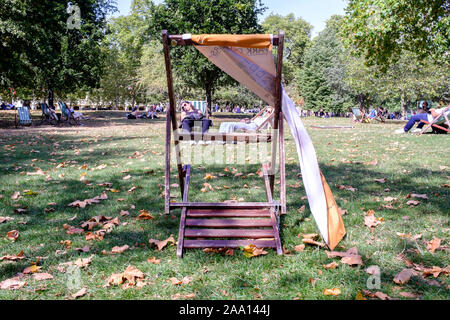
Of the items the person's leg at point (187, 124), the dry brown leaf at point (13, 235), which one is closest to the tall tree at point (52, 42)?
the person's leg at point (187, 124)

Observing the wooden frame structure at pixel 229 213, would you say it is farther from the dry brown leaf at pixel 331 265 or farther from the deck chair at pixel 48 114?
the deck chair at pixel 48 114

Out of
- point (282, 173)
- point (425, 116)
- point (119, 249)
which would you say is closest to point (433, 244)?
point (282, 173)

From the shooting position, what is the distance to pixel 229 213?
3.65 m

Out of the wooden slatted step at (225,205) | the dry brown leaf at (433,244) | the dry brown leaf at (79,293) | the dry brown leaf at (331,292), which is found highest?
the wooden slatted step at (225,205)

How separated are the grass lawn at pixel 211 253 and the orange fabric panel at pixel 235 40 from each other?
6.11 feet

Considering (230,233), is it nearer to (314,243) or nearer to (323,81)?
(314,243)

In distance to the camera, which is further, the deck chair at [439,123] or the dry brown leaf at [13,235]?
the deck chair at [439,123]

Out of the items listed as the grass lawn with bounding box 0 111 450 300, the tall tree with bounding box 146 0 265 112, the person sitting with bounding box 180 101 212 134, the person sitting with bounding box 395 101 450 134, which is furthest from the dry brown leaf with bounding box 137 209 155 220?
the tall tree with bounding box 146 0 265 112

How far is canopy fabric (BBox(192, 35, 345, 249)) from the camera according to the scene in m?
3.15

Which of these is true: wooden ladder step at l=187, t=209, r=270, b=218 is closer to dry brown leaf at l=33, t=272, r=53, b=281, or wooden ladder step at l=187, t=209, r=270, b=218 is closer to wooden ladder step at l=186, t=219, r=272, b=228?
wooden ladder step at l=186, t=219, r=272, b=228

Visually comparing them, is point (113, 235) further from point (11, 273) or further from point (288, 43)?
point (288, 43)

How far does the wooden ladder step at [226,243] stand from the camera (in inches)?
123

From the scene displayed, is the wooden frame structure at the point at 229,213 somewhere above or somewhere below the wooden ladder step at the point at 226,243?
above
